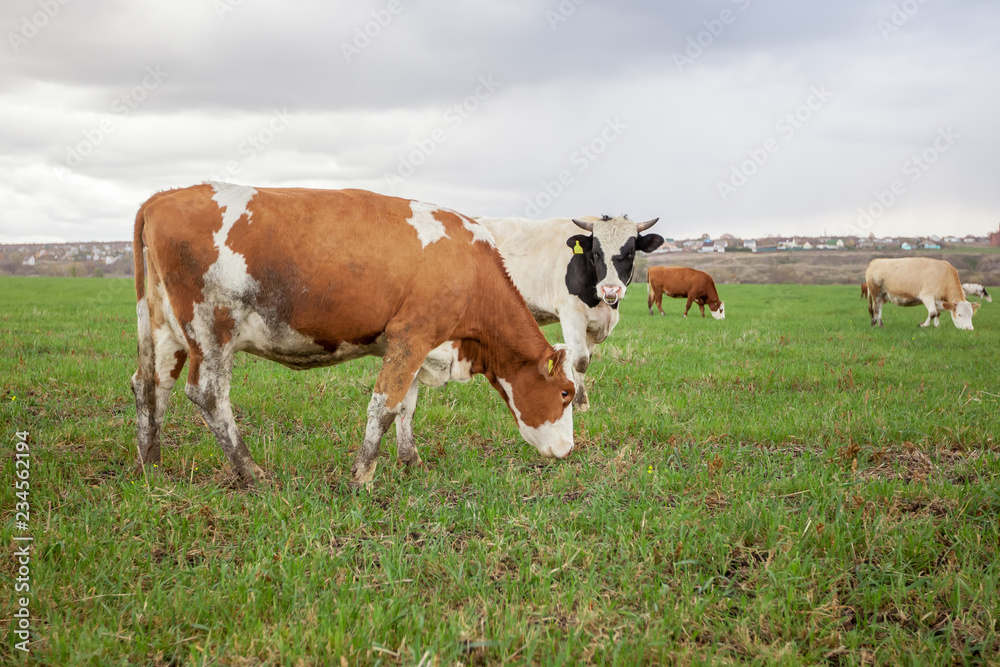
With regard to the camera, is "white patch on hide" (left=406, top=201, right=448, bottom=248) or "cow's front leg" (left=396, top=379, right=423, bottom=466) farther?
"cow's front leg" (left=396, top=379, right=423, bottom=466)

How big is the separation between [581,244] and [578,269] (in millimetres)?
336

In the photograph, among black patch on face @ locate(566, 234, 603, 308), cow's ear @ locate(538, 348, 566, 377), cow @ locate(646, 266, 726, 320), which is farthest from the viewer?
cow @ locate(646, 266, 726, 320)

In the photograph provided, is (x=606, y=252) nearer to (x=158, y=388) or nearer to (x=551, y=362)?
(x=551, y=362)

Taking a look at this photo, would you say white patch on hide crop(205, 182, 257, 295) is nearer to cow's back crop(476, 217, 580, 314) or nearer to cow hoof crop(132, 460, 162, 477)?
cow hoof crop(132, 460, 162, 477)

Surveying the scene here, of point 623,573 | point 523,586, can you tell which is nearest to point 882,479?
point 623,573

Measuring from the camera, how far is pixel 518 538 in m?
3.99

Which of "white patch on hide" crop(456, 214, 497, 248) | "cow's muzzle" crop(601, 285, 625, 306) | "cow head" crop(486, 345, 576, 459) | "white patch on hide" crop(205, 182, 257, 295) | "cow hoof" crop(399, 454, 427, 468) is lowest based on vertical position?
"cow hoof" crop(399, 454, 427, 468)

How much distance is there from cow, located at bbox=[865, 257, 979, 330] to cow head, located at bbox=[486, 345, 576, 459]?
652 inches

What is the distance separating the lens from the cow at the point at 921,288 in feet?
59.8

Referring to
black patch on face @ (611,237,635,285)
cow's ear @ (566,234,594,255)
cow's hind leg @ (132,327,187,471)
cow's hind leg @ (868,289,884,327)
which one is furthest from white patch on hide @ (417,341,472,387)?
cow's hind leg @ (868,289,884,327)

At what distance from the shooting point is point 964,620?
122 inches

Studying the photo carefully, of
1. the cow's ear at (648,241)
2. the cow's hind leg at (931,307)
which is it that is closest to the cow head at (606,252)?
the cow's ear at (648,241)

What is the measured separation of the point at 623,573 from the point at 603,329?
5.26 m

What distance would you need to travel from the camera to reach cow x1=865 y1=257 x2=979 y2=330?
59.8ft
